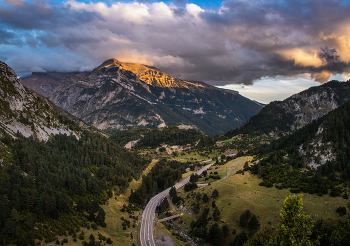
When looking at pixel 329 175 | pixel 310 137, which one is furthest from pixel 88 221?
pixel 310 137

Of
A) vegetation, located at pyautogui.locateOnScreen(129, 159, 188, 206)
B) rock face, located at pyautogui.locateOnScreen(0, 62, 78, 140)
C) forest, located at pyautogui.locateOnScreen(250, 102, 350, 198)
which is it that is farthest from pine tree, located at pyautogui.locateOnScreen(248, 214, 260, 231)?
rock face, located at pyautogui.locateOnScreen(0, 62, 78, 140)

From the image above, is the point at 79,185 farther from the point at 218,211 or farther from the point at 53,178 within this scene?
the point at 218,211

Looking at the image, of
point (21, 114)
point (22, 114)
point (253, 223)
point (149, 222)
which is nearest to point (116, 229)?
point (149, 222)

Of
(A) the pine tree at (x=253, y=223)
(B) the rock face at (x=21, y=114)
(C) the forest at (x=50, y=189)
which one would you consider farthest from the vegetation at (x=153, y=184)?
(B) the rock face at (x=21, y=114)

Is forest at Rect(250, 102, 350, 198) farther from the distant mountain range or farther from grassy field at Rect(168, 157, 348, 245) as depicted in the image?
the distant mountain range

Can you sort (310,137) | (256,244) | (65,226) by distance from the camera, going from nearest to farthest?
1. (256,244)
2. (65,226)
3. (310,137)

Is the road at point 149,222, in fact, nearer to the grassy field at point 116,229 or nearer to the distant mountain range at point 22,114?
the grassy field at point 116,229
